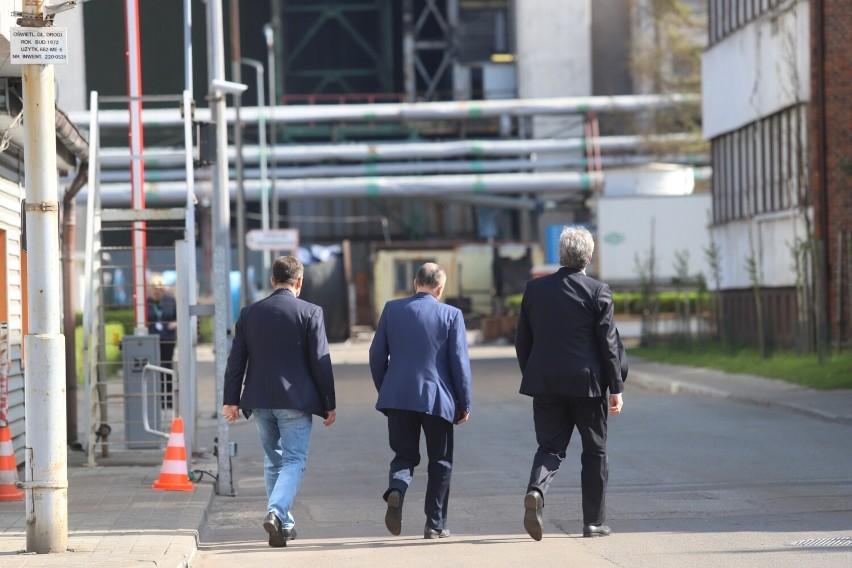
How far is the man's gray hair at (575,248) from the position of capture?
9.37 metres

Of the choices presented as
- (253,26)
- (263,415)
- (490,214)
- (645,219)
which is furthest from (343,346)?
(263,415)

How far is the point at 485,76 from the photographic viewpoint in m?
59.1

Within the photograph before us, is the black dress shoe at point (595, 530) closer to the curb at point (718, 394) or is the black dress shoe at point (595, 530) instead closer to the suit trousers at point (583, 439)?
the suit trousers at point (583, 439)

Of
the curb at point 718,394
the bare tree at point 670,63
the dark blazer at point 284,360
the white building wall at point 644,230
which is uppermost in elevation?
the bare tree at point 670,63

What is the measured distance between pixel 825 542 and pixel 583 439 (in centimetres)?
147

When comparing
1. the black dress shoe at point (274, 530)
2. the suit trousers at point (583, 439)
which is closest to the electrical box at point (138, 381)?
the black dress shoe at point (274, 530)

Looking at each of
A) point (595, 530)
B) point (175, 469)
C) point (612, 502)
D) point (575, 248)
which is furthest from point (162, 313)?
point (595, 530)

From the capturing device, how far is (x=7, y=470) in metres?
11.5

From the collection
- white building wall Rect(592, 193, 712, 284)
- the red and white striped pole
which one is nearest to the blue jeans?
the red and white striped pole

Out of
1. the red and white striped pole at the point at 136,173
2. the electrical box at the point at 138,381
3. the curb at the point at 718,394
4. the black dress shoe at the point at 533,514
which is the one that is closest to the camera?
the black dress shoe at the point at 533,514

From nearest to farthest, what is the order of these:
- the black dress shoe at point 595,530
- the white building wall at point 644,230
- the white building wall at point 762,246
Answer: the black dress shoe at point 595,530 < the white building wall at point 762,246 < the white building wall at point 644,230

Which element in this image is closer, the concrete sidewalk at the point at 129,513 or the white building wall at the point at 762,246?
the concrete sidewalk at the point at 129,513

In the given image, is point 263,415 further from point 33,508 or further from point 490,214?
point 490,214

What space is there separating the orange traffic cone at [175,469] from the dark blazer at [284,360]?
8.11 feet
